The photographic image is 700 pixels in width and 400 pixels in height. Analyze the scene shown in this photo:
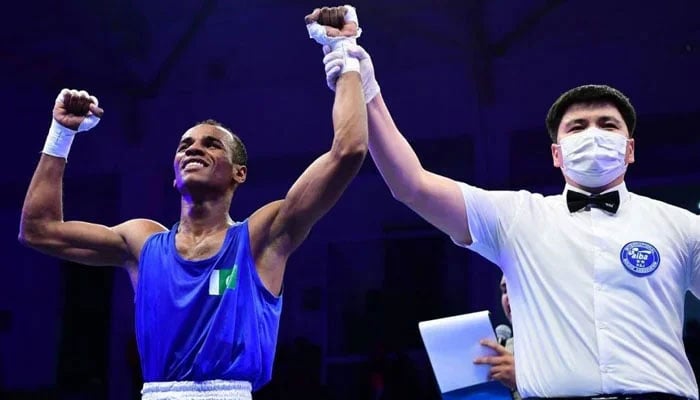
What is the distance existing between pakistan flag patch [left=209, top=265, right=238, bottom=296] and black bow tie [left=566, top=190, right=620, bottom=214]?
96cm

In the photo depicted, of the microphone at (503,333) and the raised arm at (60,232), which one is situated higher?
the raised arm at (60,232)

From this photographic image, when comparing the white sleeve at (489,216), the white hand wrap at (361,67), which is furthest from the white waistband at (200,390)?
the white hand wrap at (361,67)

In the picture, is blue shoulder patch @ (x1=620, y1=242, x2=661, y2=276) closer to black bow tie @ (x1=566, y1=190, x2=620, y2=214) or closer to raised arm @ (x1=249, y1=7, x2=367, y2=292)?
black bow tie @ (x1=566, y1=190, x2=620, y2=214)

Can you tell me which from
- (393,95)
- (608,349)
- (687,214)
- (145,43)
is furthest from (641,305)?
(145,43)

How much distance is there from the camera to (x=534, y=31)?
849 cm

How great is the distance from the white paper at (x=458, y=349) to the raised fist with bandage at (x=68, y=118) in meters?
1.37

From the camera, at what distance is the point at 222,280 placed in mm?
2330

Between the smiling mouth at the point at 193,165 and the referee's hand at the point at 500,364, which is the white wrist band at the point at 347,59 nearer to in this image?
the smiling mouth at the point at 193,165

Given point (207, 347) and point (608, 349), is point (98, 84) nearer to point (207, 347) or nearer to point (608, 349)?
point (207, 347)

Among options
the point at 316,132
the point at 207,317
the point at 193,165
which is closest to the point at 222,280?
the point at 207,317

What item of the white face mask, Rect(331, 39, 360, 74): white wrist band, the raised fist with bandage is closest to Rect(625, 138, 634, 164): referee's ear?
the white face mask

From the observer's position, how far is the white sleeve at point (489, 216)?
208 cm

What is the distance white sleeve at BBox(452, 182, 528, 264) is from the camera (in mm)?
2084

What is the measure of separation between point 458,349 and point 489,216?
14.5 inches
